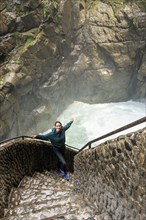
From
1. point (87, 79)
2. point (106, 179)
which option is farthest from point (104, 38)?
point (106, 179)

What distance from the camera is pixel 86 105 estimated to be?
2406 cm

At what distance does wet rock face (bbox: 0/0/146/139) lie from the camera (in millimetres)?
15766

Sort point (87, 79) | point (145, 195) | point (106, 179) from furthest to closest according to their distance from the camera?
point (87, 79)
point (106, 179)
point (145, 195)

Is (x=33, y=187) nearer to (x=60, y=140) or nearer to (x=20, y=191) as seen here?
(x=20, y=191)

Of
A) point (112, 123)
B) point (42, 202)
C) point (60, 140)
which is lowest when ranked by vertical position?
point (42, 202)

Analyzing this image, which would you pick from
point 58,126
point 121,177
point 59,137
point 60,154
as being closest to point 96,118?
point 60,154

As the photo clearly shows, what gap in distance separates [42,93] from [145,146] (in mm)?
17046

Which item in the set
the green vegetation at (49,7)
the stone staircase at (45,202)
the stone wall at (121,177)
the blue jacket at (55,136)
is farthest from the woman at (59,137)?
the green vegetation at (49,7)

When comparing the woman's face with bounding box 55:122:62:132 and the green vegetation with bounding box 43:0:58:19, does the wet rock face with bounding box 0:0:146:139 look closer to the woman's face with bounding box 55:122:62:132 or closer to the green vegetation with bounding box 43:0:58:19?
the green vegetation with bounding box 43:0:58:19

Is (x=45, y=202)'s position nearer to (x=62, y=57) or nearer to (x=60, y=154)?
(x=60, y=154)

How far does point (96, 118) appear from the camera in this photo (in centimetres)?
2172

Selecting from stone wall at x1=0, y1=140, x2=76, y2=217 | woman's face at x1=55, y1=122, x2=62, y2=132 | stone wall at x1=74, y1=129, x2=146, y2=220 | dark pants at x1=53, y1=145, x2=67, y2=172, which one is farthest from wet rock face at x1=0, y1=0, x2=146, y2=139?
stone wall at x1=74, y1=129, x2=146, y2=220

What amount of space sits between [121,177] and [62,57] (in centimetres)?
1791

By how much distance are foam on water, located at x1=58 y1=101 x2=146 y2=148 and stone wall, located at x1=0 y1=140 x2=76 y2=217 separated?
1086 centimetres
